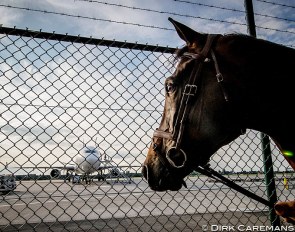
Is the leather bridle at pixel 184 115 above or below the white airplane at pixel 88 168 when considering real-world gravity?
above

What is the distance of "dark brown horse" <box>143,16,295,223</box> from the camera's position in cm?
158

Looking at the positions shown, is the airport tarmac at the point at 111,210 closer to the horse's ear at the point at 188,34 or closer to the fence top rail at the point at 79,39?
the fence top rail at the point at 79,39

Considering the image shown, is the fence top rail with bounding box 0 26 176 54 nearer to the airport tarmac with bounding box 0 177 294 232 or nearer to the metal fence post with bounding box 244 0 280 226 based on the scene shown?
the metal fence post with bounding box 244 0 280 226

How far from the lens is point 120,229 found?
687cm

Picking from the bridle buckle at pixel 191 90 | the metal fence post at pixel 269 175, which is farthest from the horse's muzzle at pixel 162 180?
the metal fence post at pixel 269 175

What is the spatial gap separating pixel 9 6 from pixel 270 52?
2.97m

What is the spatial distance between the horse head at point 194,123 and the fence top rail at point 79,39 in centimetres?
158

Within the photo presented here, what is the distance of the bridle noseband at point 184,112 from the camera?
5.23ft

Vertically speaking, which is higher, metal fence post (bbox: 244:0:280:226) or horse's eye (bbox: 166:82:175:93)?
horse's eye (bbox: 166:82:175:93)

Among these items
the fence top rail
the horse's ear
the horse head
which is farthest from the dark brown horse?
the fence top rail

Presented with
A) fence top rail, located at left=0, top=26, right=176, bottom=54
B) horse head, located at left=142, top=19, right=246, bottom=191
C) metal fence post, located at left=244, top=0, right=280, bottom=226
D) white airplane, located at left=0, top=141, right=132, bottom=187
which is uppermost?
fence top rail, located at left=0, top=26, right=176, bottom=54

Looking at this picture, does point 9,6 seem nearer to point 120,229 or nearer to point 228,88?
point 228,88

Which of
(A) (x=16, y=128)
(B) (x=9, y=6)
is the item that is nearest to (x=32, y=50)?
(B) (x=9, y=6)

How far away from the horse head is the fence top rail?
1579 millimetres
